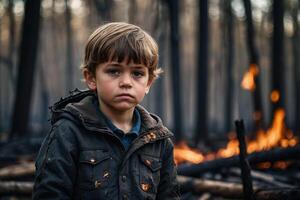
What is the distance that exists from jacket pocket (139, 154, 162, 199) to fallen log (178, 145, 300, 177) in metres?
2.83

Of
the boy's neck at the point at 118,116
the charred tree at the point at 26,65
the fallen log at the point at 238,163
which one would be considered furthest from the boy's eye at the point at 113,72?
the charred tree at the point at 26,65

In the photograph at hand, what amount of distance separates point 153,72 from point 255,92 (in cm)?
994

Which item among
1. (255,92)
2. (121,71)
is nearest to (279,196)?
(121,71)

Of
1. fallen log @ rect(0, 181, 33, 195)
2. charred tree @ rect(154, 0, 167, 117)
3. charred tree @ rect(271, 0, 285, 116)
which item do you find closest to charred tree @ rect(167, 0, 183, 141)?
charred tree @ rect(154, 0, 167, 117)

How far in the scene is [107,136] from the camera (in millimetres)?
2533

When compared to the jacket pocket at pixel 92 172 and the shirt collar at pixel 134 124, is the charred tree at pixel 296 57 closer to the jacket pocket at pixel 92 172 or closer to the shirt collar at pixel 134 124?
the shirt collar at pixel 134 124

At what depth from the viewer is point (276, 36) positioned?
11898 mm

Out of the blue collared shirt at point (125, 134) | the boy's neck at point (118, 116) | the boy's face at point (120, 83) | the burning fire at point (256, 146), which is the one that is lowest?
the burning fire at point (256, 146)

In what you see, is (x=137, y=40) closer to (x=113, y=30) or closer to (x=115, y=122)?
(x=113, y=30)

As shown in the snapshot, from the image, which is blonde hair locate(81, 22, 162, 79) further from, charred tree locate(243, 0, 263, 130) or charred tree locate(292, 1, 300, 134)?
charred tree locate(292, 1, 300, 134)

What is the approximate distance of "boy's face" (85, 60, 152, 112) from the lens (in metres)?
2.49

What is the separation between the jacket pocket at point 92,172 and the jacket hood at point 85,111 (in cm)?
19

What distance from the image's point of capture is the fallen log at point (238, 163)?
544cm

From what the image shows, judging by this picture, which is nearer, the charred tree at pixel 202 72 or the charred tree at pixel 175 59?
the charred tree at pixel 202 72
